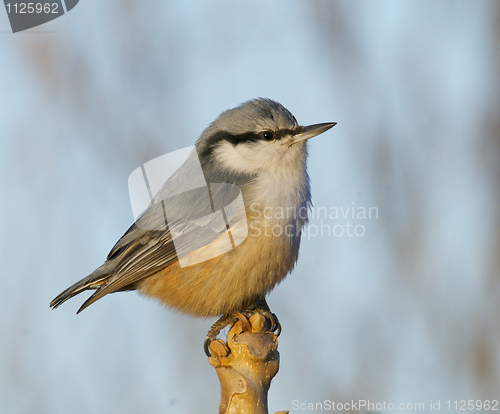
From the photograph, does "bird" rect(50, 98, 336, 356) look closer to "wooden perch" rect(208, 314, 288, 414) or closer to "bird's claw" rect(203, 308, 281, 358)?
"bird's claw" rect(203, 308, 281, 358)

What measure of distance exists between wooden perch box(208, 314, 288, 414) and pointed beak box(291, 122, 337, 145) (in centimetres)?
104

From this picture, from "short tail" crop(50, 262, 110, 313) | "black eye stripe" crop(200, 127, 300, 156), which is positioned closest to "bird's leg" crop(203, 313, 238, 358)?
"short tail" crop(50, 262, 110, 313)

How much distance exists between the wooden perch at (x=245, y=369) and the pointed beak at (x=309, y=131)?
3.42ft

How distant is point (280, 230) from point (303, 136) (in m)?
0.51

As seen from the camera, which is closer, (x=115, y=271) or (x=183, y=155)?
(x=115, y=271)

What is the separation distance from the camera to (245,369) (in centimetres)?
149

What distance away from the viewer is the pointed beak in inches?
89.7

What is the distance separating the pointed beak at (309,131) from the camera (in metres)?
2.28

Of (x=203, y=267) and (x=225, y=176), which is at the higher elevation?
(x=225, y=176)

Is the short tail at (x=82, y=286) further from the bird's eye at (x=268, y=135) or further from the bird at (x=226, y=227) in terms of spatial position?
the bird's eye at (x=268, y=135)

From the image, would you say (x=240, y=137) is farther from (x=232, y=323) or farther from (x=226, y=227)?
(x=232, y=323)

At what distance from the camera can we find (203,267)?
2.07m

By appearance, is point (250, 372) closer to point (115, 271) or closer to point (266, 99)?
point (115, 271)

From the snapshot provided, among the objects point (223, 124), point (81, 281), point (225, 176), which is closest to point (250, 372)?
point (225, 176)
